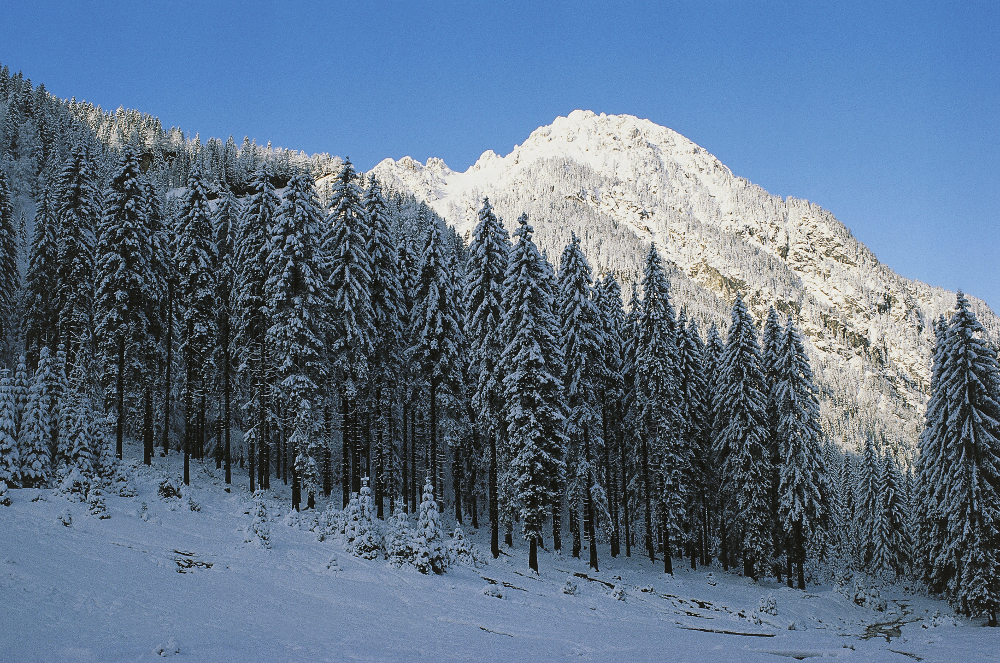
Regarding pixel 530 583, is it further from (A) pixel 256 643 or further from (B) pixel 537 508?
(A) pixel 256 643

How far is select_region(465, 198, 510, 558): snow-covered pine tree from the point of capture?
97.2ft

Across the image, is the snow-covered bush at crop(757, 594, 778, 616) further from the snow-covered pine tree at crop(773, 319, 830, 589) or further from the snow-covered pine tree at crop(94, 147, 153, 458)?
the snow-covered pine tree at crop(94, 147, 153, 458)

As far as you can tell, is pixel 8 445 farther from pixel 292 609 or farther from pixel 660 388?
pixel 660 388

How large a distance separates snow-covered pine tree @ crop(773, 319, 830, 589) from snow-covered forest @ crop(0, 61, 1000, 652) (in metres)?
0.14

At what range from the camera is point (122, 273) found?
30.6 meters

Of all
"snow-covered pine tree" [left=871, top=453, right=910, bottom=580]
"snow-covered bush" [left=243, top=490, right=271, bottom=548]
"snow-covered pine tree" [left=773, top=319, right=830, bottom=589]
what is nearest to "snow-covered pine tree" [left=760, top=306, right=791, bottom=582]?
"snow-covered pine tree" [left=773, top=319, right=830, bottom=589]

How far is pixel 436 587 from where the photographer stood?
18094mm

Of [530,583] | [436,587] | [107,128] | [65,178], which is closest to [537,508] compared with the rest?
[530,583]

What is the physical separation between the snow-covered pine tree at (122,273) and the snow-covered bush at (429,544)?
63.3 ft

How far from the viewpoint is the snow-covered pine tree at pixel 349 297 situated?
2923cm

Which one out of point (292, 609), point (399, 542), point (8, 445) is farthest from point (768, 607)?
point (8, 445)

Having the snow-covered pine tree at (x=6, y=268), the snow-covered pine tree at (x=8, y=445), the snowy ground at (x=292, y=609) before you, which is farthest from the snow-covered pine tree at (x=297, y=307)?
the snow-covered pine tree at (x=6, y=268)

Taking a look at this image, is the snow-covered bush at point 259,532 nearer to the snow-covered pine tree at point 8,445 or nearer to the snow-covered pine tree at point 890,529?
the snow-covered pine tree at point 8,445

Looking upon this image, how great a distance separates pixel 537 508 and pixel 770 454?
18316 millimetres
